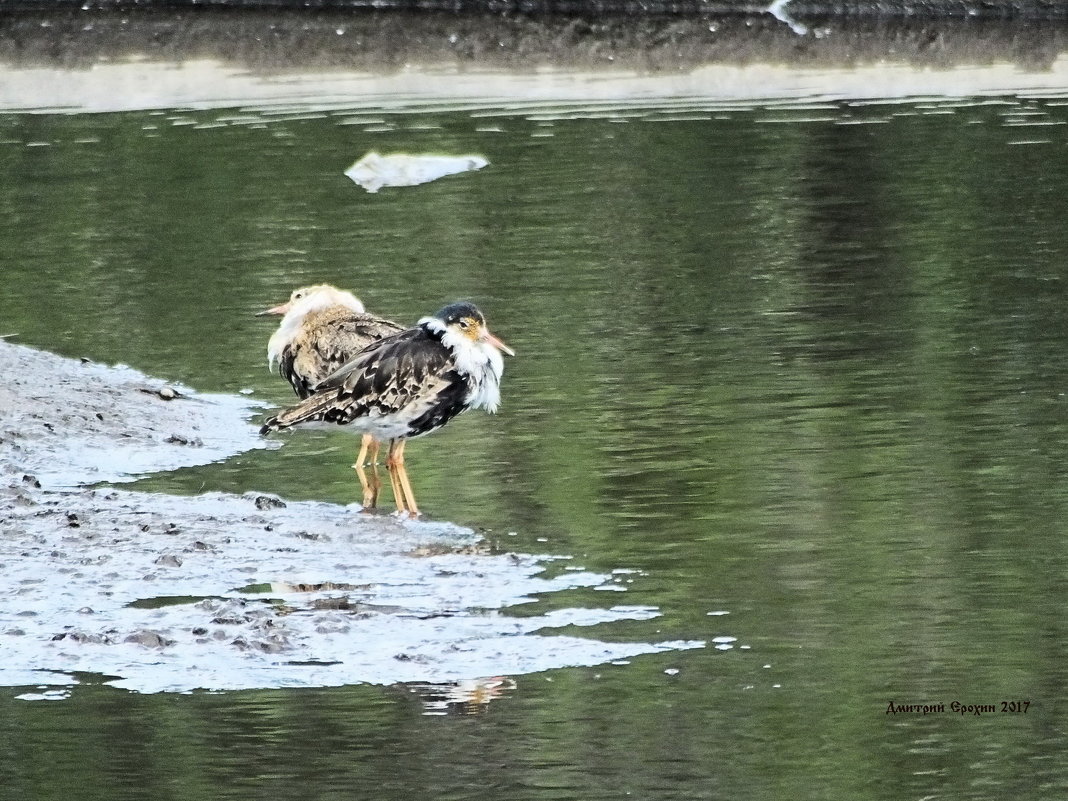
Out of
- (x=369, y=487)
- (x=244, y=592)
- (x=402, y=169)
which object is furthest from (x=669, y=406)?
(x=402, y=169)

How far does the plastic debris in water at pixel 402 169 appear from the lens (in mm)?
19297

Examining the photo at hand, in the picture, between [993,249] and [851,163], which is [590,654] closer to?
[993,249]

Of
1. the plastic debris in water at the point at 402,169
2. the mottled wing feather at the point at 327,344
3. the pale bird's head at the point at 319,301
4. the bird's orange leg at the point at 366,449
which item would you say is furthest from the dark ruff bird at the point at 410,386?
the plastic debris in water at the point at 402,169

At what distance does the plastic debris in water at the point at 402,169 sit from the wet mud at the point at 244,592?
8.89 m

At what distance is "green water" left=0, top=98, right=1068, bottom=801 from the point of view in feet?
20.8

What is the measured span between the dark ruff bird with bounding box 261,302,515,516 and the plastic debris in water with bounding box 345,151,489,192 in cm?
955

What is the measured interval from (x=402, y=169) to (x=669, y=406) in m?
8.80

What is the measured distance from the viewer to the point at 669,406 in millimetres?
11102

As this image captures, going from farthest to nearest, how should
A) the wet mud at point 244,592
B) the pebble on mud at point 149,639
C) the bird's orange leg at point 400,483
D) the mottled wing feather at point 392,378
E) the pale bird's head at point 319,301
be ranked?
the pale bird's head at point 319,301 < the mottled wing feather at point 392,378 < the bird's orange leg at point 400,483 < the pebble on mud at point 149,639 < the wet mud at point 244,592

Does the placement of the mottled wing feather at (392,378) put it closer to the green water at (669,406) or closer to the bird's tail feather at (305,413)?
the bird's tail feather at (305,413)

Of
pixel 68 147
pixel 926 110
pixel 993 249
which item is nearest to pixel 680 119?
pixel 926 110

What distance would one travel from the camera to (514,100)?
2433 cm

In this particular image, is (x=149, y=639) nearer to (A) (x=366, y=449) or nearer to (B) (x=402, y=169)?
(A) (x=366, y=449)

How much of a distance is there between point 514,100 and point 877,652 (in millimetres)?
17713
